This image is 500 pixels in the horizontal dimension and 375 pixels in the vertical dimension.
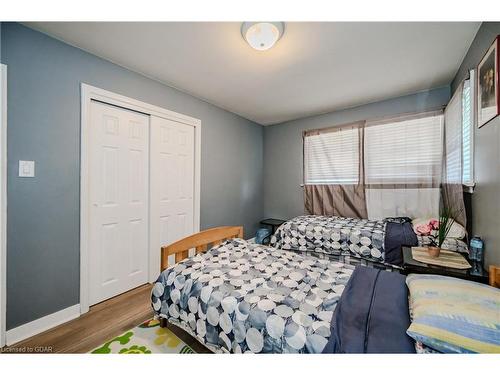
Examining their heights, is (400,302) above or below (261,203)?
below

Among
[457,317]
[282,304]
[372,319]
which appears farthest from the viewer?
[282,304]

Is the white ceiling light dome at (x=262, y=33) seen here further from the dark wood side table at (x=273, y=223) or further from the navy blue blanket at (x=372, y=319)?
the dark wood side table at (x=273, y=223)

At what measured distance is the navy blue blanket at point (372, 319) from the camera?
78 centimetres

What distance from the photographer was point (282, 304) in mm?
1034

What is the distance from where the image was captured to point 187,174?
9.09 feet

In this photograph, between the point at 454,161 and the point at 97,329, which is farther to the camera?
the point at 454,161

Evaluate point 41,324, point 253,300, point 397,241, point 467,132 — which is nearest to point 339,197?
point 397,241

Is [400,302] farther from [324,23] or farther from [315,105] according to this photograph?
[315,105]

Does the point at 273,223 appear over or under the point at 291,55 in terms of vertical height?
under

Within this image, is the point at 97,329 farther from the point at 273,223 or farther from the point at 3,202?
the point at 273,223

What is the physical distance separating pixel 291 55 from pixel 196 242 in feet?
6.42

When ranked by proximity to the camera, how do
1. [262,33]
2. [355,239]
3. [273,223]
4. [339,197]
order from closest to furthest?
[262,33], [355,239], [339,197], [273,223]
